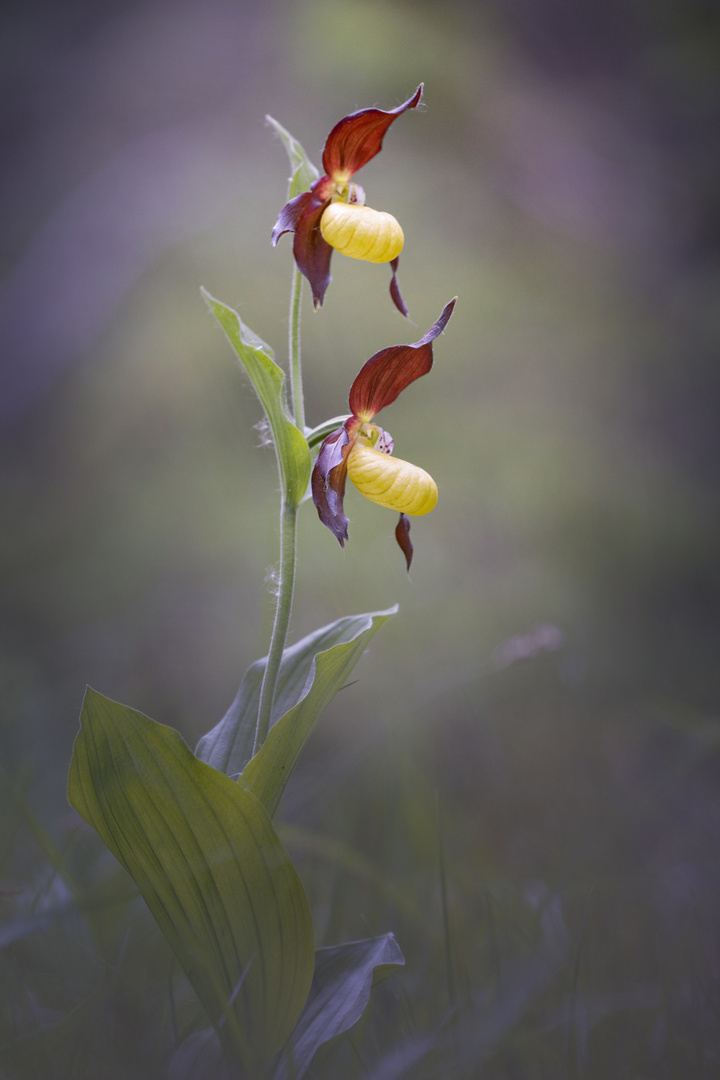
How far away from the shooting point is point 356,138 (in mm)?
758

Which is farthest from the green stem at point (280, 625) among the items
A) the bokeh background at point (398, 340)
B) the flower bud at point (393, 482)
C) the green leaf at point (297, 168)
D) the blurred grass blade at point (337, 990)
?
the bokeh background at point (398, 340)

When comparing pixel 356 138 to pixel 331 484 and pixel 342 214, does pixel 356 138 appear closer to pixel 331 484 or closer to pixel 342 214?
pixel 342 214

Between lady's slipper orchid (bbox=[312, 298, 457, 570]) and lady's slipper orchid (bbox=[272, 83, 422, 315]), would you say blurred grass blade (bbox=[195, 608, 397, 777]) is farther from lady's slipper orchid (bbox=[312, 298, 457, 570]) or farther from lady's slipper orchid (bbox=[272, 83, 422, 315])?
lady's slipper orchid (bbox=[272, 83, 422, 315])

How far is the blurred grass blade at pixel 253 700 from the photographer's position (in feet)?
2.74

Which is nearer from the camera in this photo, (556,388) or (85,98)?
(85,98)

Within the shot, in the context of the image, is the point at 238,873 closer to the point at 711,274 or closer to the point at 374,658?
the point at 374,658

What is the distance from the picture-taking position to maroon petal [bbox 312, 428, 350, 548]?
697mm

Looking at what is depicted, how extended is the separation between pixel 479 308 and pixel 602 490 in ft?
2.30


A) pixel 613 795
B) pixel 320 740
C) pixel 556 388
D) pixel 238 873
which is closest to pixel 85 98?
pixel 556 388

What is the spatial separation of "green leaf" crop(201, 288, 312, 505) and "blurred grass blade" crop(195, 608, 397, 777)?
201 mm

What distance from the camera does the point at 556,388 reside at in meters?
2.10

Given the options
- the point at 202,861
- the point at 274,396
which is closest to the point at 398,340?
the point at 274,396

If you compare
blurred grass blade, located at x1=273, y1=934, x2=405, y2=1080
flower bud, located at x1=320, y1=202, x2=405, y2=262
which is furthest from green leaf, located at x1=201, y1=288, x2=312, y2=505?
blurred grass blade, located at x1=273, y1=934, x2=405, y2=1080

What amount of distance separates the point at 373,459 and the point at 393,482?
0.13ft
